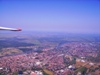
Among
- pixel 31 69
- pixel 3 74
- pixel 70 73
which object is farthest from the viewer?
pixel 31 69

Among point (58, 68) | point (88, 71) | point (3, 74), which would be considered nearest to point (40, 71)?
point (58, 68)

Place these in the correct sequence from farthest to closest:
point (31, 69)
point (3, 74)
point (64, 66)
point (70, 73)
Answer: point (64, 66), point (31, 69), point (70, 73), point (3, 74)

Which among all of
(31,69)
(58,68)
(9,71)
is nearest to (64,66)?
(58,68)

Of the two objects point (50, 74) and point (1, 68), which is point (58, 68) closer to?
point (50, 74)

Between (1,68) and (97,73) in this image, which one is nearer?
(97,73)

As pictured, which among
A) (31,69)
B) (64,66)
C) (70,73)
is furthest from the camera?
(64,66)

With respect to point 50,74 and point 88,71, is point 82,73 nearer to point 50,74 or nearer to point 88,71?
point 88,71

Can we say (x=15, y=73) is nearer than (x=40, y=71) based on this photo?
Yes

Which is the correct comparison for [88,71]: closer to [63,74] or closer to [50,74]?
[63,74]
